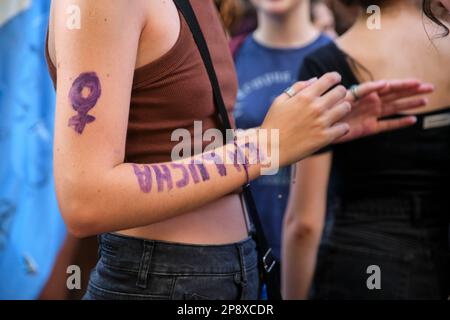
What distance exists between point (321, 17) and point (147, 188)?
9.27 ft

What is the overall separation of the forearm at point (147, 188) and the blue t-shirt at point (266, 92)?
1212 mm

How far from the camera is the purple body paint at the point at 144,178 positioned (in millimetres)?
1111

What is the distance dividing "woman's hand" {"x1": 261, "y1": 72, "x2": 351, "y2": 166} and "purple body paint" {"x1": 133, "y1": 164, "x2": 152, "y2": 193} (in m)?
0.26

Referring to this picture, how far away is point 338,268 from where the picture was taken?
70.3 inches

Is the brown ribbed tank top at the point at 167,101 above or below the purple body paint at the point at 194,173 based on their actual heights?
above

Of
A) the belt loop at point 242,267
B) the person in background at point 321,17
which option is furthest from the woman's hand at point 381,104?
the person in background at point 321,17

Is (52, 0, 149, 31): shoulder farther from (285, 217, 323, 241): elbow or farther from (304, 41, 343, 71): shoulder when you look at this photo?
(285, 217, 323, 241): elbow

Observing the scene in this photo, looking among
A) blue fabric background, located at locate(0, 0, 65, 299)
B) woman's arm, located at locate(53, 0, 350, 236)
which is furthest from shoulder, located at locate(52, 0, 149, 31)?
blue fabric background, located at locate(0, 0, 65, 299)

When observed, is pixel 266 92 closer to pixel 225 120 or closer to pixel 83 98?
pixel 225 120

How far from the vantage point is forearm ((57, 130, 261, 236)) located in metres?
1.06

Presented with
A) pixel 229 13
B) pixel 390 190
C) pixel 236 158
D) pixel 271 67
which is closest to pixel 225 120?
pixel 236 158

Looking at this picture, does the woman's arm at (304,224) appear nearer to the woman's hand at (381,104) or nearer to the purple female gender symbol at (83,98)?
the woman's hand at (381,104)

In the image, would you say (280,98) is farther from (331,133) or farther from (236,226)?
(236,226)
